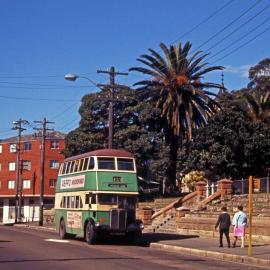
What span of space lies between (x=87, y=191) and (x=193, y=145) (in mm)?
22914

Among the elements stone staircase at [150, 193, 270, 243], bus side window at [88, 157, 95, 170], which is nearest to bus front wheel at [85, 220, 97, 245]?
bus side window at [88, 157, 95, 170]

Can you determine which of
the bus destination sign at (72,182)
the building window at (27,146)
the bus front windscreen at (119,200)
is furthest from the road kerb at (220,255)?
the building window at (27,146)

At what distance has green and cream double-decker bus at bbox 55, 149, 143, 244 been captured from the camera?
25969 millimetres

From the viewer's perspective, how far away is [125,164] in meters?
27.2

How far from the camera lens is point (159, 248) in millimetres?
25266

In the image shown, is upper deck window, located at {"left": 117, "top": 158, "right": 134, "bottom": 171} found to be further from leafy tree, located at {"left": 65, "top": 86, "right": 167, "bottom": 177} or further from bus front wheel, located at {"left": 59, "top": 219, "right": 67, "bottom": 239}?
leafy tree, located at {"left": 65, "top": 86, "right": 167, "bottom": 177}

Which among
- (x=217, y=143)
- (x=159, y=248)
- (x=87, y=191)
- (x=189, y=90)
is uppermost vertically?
(x=189, y=90)

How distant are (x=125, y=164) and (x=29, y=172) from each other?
67095 millimetres

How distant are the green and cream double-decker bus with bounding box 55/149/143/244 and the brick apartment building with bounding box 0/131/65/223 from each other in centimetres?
6216

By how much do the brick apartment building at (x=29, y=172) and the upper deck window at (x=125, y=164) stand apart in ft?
206

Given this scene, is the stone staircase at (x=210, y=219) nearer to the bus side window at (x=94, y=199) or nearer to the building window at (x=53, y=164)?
the bus side window at (x=94, y=199)

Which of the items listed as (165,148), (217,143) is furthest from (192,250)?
(165,148)

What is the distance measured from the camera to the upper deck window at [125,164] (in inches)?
1062

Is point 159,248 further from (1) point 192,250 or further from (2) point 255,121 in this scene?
(2) point 255,121
